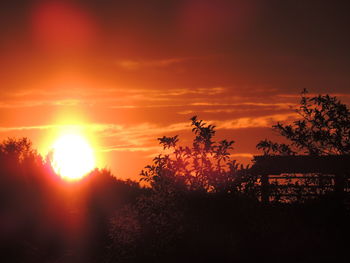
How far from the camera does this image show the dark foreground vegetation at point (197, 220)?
13633 millimetres

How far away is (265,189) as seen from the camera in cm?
1895

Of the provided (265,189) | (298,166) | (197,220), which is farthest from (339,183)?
(197,220)

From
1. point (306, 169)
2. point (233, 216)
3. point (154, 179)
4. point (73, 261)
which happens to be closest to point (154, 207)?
point (154, 179)

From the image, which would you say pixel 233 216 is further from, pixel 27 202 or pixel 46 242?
pixel 27 202

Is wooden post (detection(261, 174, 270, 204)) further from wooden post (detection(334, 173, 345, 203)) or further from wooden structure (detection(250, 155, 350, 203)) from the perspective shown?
wooden post (detection(334, 173, 345, 203))

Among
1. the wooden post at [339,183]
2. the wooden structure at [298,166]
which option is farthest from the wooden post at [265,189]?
the wooden post at [339,183]

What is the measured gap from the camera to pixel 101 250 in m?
17.6

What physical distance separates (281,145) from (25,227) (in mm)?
10991

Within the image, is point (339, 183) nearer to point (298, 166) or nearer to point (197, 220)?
point (298, 166)

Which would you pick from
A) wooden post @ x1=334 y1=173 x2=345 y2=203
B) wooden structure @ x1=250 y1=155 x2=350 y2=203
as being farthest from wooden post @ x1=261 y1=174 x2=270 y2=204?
wooden post @ x1=334 y1=173 x2=345 y2=203

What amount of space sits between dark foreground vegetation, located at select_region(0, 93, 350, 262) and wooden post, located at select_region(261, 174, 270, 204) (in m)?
0.23

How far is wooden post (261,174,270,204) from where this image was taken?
60.0ft

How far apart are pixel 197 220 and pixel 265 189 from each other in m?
5.10

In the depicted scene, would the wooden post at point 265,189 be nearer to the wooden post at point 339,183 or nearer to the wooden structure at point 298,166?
the wooden structure at point 298,166
